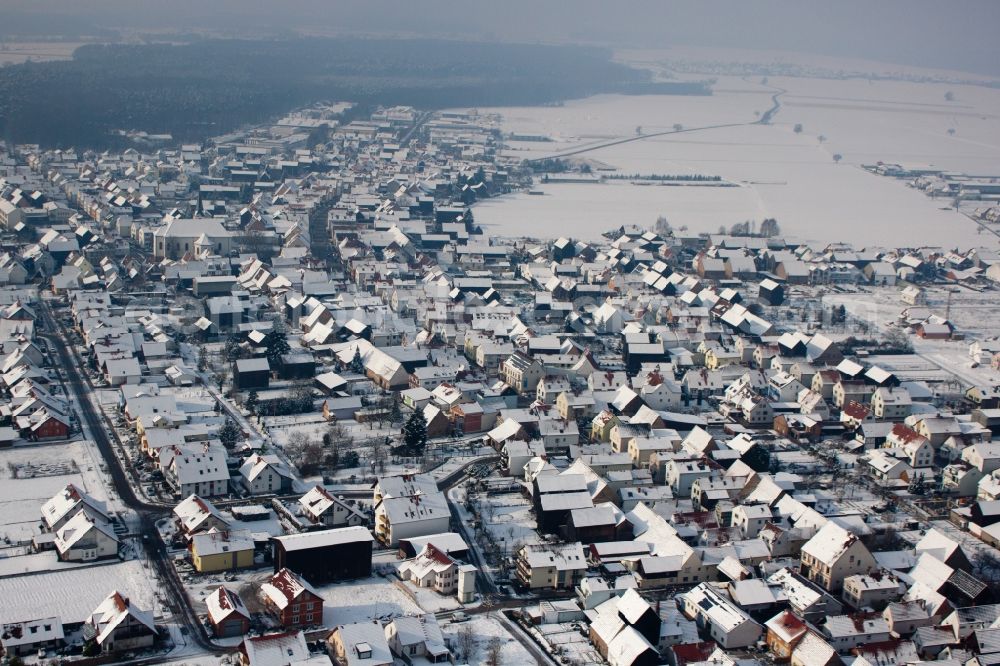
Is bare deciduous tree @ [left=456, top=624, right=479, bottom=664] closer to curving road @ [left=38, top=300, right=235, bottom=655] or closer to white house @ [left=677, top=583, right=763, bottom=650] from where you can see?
curving road @ [left=38, top=300, right=235, bottom=655]

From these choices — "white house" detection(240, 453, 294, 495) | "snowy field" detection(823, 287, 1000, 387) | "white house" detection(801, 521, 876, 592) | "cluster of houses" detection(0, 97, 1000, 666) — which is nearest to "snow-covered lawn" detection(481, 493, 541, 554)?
"cluster of houses" detection(0, 97, 1000, 666)

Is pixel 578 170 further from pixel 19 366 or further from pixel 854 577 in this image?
pixel 854 577

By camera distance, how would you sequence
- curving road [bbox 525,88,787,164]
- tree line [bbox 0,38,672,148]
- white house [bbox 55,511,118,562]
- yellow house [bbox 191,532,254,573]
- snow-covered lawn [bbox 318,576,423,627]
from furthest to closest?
curving road [bbox 525,88,787,164], tree line [bbox 0,38,672,148], white house [bbox 55,511,118,562], yellow house [bbox 191,532,254,573], snow-covered lawn [bbox 318,576,423,627]

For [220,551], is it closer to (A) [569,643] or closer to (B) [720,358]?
(A) [569,643]

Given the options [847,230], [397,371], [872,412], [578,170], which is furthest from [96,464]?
[578,170]

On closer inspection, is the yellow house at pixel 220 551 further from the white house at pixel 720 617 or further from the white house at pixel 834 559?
the white house at pixel 834 559

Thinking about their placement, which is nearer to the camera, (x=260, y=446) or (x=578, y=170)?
(x=260, y=446)

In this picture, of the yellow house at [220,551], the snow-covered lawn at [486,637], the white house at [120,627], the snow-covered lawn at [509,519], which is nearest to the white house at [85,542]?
the yellow house at [220,551]
